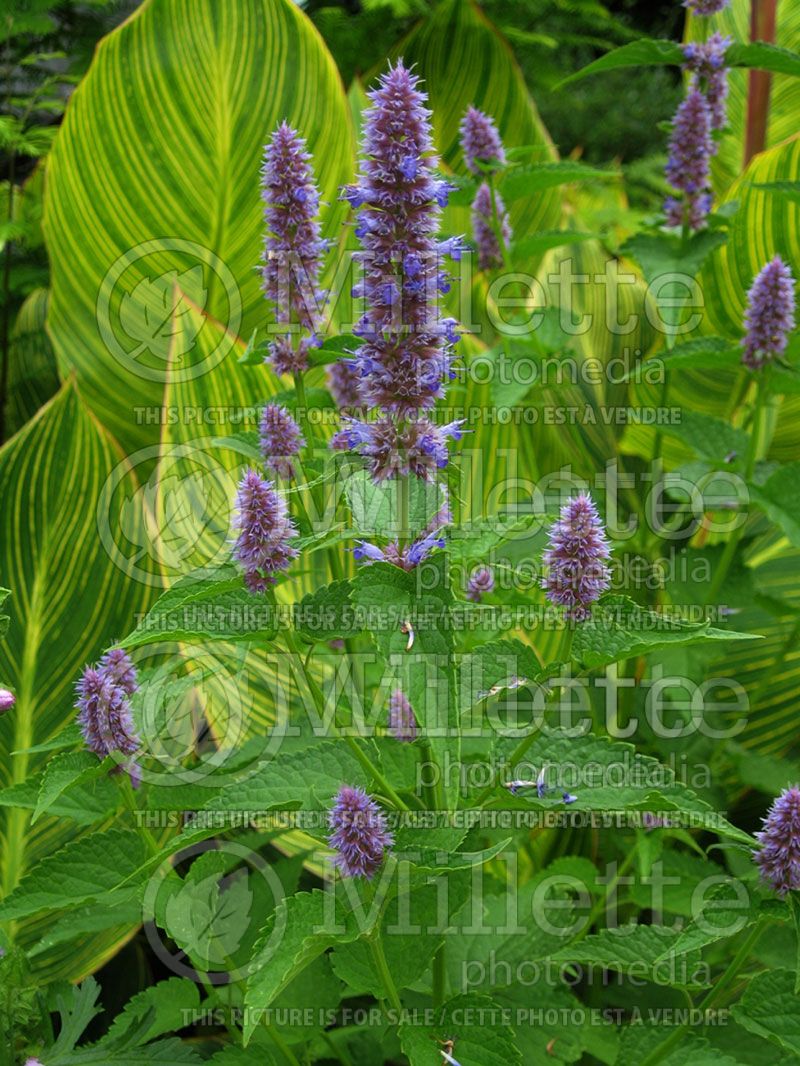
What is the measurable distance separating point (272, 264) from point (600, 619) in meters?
0.56

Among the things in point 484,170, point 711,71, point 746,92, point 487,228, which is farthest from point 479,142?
point 746,92

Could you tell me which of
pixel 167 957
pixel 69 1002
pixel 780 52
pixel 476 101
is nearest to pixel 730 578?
pixel 780 52

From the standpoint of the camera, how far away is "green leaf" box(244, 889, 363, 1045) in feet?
2.76

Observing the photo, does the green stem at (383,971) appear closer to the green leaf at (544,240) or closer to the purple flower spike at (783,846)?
the purple flower spike at (783,846)

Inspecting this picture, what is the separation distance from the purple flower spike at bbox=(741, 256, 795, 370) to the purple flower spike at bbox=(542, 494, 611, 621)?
27.8 inches

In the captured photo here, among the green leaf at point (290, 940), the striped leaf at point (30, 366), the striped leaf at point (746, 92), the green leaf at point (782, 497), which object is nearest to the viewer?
the green leaf at point (290, 940)

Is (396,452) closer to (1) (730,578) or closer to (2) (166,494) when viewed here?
(2) (166,494)

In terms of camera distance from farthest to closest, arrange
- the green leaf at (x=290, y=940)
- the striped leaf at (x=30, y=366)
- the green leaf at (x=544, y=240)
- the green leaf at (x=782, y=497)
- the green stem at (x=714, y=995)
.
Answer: the striped leaf at (x=30, y=366), the green leaf at (x=544, y=240), the green leaf at (x=782, y=497), the green stem at (x=714, y=995), the green leaf at (x=290, y=940)

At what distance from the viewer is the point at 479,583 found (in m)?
1.23

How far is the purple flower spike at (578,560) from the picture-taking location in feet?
3.03

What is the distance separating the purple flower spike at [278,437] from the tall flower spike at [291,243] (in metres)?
0.09

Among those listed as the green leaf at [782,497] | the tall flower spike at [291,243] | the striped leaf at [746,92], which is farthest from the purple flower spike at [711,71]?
the striped leaf at [746,92]

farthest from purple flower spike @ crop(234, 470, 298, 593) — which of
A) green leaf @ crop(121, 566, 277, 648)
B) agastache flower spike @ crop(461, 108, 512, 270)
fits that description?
agastache flower spike @ crop(461, 108, 512, 270)

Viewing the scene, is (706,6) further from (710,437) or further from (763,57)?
(710,437)
